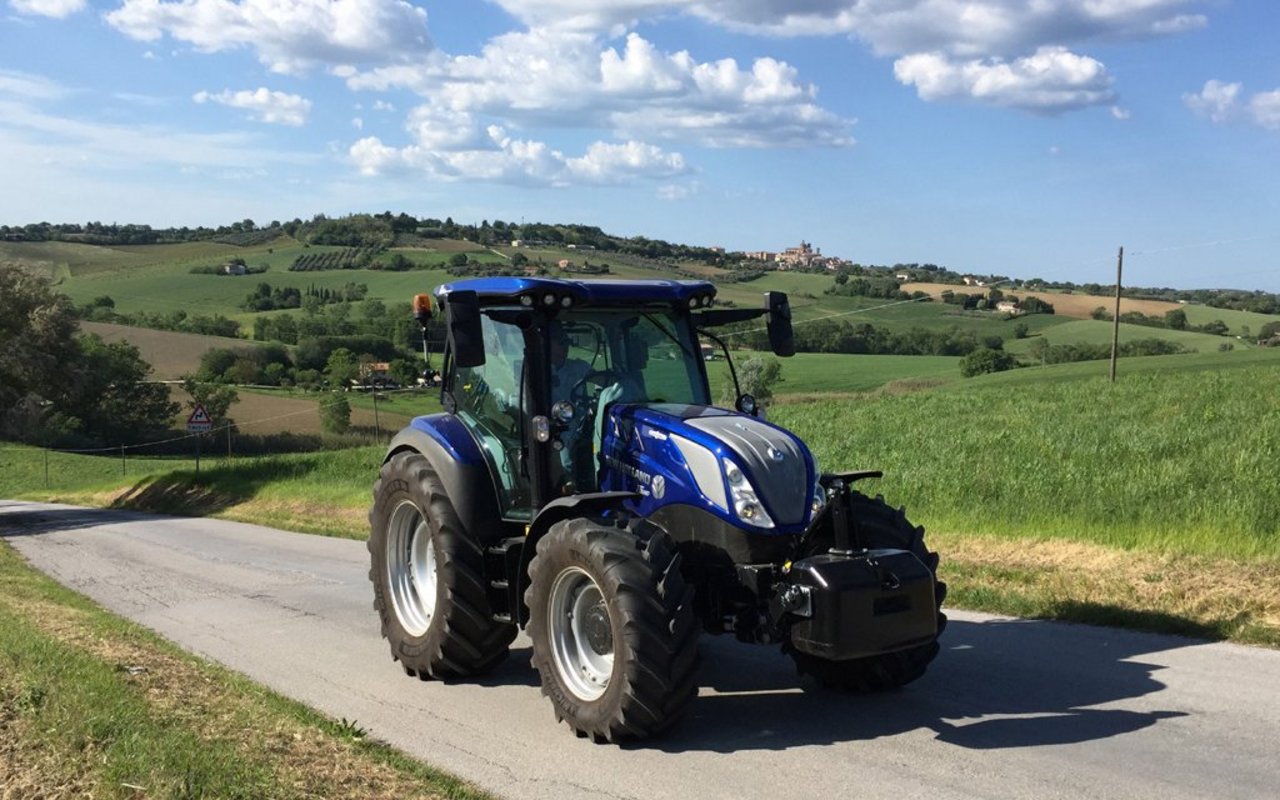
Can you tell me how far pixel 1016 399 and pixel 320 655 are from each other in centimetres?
1687

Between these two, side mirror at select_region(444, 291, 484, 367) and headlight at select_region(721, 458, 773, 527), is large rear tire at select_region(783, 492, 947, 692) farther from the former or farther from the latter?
side mirror at select_region(444, 291, 484, 367)

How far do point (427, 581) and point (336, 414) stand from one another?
136ft

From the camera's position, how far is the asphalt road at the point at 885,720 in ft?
16.8

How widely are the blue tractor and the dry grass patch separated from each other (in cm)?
240

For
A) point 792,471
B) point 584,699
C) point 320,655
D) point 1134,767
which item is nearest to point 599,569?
point 584,699

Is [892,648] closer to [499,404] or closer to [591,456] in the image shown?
[591,456]

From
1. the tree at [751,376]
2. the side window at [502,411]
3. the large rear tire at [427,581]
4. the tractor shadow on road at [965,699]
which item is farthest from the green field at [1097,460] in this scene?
the large rear tire at [427,581]

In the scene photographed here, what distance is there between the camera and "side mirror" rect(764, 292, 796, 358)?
7465mm

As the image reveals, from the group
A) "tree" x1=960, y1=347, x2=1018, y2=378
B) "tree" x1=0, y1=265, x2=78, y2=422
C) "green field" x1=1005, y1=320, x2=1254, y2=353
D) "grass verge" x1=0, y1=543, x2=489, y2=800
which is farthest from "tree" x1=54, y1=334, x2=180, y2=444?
"grass verge" x1=0, y1=543, x2=489, y2=800

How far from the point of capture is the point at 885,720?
6.02m

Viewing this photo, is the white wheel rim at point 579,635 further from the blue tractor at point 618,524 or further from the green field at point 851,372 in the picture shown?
the green field at point 851,372

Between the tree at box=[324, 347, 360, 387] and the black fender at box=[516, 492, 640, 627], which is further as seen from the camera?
the tree at box=[324, 347, 360, 387]

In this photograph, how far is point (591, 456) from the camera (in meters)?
6.97

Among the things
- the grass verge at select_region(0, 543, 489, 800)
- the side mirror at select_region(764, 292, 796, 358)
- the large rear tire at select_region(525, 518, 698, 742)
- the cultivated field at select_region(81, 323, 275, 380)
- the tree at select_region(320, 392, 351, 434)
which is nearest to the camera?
the grass verge at select_region(0, 543, 489, 800)
